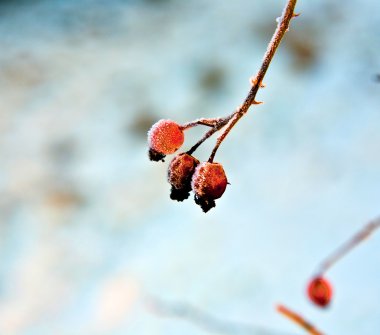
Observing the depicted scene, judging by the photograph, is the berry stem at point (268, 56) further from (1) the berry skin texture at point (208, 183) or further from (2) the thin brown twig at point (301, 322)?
(2) the thin brown twig at point (301, 322)

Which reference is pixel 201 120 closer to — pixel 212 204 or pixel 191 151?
pixel 191 151

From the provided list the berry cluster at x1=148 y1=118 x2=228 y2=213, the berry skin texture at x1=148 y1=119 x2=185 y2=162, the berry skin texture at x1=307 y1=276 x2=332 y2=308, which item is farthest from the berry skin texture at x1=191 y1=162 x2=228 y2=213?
the berry skin texture at x1=307 y1=276 x2=332 y2=308

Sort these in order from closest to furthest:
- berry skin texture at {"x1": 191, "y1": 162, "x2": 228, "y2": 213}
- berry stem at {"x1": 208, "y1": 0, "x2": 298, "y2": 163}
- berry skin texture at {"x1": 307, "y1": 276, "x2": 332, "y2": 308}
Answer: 1. berry stem at {"x1": 208, "y1": 0, "x2": 298, "y2": 163}
2. berry skin texture at {"x1": 191, "y1": 162, "x2": 228, "y2": 213}
3. berry skin texture at {"x1": 307, "y1": 276, "x2": 332, "y2": 308}

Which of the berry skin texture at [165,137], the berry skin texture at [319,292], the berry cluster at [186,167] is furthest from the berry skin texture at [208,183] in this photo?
the berry skin texture at [319,292]

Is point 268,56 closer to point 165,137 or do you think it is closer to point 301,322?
point 165,137

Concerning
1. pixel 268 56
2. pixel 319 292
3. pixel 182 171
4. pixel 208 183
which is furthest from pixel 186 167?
pixel 319 292

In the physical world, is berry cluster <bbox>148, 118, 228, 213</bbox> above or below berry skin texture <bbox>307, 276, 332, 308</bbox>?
below

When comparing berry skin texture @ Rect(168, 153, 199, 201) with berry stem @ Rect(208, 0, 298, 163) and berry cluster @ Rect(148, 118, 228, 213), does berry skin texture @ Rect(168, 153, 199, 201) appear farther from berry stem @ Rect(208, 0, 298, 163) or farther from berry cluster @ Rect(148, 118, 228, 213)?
berry stem @ Rect(208, 0, 298, 163)
